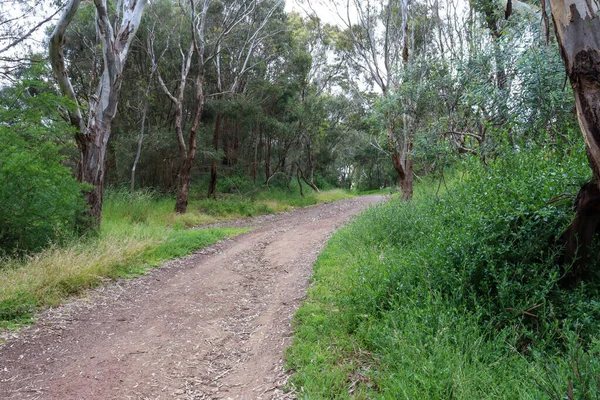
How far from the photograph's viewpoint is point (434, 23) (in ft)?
53.4

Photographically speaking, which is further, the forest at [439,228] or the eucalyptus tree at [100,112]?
the eucalyptus tree at [100,112]

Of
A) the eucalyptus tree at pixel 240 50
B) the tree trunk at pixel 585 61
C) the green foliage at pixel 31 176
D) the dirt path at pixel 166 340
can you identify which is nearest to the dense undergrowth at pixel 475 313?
the dirt path at pixel 166 340

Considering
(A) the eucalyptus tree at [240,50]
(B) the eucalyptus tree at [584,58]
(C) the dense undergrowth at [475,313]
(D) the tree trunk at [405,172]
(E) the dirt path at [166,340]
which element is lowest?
(E) the dirt path at [166,340]

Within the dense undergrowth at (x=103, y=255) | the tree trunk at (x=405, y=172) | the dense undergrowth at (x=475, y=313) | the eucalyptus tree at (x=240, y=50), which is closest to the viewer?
the dense undergrowth at (x=475, y=313)

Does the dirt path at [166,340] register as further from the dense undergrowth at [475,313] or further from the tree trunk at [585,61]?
the tree trunk at [585,61]

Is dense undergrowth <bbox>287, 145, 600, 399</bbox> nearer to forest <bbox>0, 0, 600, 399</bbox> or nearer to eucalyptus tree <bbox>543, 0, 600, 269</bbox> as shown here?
forest <bbox>0, 0, 600, 399</bbox>

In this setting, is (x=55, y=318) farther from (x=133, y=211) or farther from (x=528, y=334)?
(x=133, y=211)

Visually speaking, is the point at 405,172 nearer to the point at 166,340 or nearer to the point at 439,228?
the point at 439,228

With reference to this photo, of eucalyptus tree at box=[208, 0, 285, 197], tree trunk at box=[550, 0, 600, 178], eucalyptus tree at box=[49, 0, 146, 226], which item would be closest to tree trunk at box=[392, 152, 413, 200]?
eucalyptus tree at box=[208, 0, 285, 197]

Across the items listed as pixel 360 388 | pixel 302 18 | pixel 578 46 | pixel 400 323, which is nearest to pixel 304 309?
pixel 400 323

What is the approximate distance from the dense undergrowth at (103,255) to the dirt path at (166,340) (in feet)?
1.02

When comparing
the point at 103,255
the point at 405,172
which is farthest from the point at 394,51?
the point at 103,255

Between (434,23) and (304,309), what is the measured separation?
51.8ft

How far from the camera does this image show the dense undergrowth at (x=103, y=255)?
5.09m
